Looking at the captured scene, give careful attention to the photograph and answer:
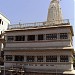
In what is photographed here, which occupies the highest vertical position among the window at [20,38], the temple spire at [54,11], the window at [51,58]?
the temple spire at [54,11]

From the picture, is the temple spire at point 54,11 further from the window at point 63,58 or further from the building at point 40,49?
the window at point 63,58

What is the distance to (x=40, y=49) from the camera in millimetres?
29781

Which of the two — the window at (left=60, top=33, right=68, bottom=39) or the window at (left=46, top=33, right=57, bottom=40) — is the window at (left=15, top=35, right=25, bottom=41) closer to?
the window at (left=46, top=33, right=57, bottom=40)

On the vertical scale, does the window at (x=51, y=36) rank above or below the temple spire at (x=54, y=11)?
below

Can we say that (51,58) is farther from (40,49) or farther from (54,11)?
(54,11)

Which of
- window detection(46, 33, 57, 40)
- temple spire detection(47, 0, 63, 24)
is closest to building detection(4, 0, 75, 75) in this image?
window detection(46, 33, 57, 40)

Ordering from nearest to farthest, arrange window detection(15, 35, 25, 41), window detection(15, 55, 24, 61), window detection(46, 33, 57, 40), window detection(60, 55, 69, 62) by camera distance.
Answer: window detection(60, 55, 69, 62), window detection(46, 33, 57, 40), window detection(15, 55, 24, 61), window detection(15, 35, 25, 41)

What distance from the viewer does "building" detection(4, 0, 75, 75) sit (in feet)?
93.5

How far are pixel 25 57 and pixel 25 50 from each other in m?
1.03

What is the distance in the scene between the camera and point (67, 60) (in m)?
28.1

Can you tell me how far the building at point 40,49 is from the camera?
Answer: 28484 millimetres

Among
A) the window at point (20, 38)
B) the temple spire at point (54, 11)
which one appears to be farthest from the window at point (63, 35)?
the temple spire at point (54, 11)

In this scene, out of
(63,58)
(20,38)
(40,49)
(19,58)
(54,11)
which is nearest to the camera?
(63,58)

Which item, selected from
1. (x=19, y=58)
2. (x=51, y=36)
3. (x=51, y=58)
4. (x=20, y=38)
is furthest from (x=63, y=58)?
(x=20, y=38)
